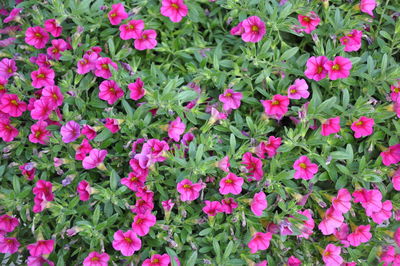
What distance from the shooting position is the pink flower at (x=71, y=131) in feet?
6.37

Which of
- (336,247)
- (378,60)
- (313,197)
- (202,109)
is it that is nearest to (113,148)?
(202,109)

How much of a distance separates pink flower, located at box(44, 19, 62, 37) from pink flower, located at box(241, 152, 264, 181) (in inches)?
41.0

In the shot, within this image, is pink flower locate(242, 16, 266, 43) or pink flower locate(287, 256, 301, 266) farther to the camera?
pink flower locate(242, 16, 266, 43)

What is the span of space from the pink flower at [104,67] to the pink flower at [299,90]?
2.56 ft

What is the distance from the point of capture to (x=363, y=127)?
1.94 metres

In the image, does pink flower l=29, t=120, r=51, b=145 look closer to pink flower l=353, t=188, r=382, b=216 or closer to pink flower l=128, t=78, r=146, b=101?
pink flower l=128, t=78, r=146, b=101

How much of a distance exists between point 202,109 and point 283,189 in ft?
1.63

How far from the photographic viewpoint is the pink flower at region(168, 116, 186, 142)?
191cm

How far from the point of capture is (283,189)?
1.97 m

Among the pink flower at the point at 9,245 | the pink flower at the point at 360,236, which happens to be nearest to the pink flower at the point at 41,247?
the pink flower at the point at 9,245

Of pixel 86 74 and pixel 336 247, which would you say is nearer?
pixel 336 247

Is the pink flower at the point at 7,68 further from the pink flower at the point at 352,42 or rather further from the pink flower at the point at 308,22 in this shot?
the pink flower at the point at 352,42

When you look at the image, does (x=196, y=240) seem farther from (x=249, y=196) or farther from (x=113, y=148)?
(x=113, y=148)

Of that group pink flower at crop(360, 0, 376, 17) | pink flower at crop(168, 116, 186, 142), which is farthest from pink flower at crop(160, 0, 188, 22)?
pink flower at crop(360, 0, 376, 17)
